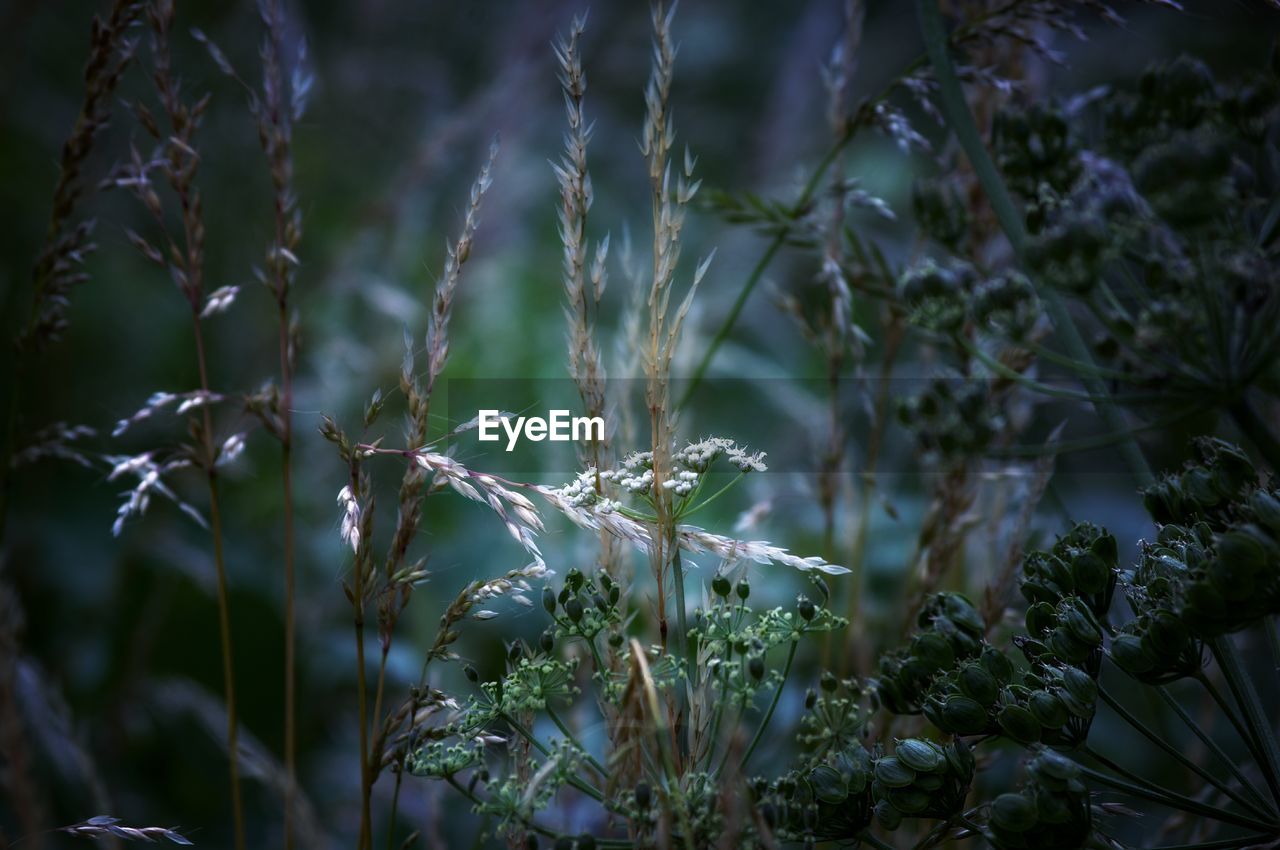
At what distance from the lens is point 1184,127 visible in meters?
0.75

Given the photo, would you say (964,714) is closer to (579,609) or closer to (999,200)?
(579,609)

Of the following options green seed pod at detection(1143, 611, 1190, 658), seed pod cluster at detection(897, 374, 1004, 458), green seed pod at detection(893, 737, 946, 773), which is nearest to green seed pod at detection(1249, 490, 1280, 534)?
green seed pod at detection(1143, 611, 1190, 658)

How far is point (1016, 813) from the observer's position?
26.6 inches

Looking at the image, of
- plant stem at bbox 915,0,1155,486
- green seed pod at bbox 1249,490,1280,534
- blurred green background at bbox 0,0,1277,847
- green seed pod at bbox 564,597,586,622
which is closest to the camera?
green seed pod at bbox 1249,490,1280,534

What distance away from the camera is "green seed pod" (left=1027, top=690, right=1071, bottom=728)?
72 centimetres

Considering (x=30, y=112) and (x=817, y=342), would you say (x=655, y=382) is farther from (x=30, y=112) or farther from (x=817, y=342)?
(x=30, y=112)

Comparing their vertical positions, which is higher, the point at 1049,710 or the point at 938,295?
the point at 938,295

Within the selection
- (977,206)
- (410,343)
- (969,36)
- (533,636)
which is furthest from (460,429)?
(533,636)

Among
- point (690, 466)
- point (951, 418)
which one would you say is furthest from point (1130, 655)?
point (690, 466)

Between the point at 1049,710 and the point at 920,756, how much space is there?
0.36 feet

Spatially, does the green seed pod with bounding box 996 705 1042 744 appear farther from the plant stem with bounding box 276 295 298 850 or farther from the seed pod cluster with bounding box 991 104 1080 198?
the plant stem with bounding box 276 295 298 850

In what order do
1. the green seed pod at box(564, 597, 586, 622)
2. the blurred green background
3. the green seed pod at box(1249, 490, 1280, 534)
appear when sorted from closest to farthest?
the green seed pod at box(1249, 490, 1280, 534)
the green seed pod at box(564, 597, 586, 622)
the blurred green background

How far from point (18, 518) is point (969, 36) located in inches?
84.0

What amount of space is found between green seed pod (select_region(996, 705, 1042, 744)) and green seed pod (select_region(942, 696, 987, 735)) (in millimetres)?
19
